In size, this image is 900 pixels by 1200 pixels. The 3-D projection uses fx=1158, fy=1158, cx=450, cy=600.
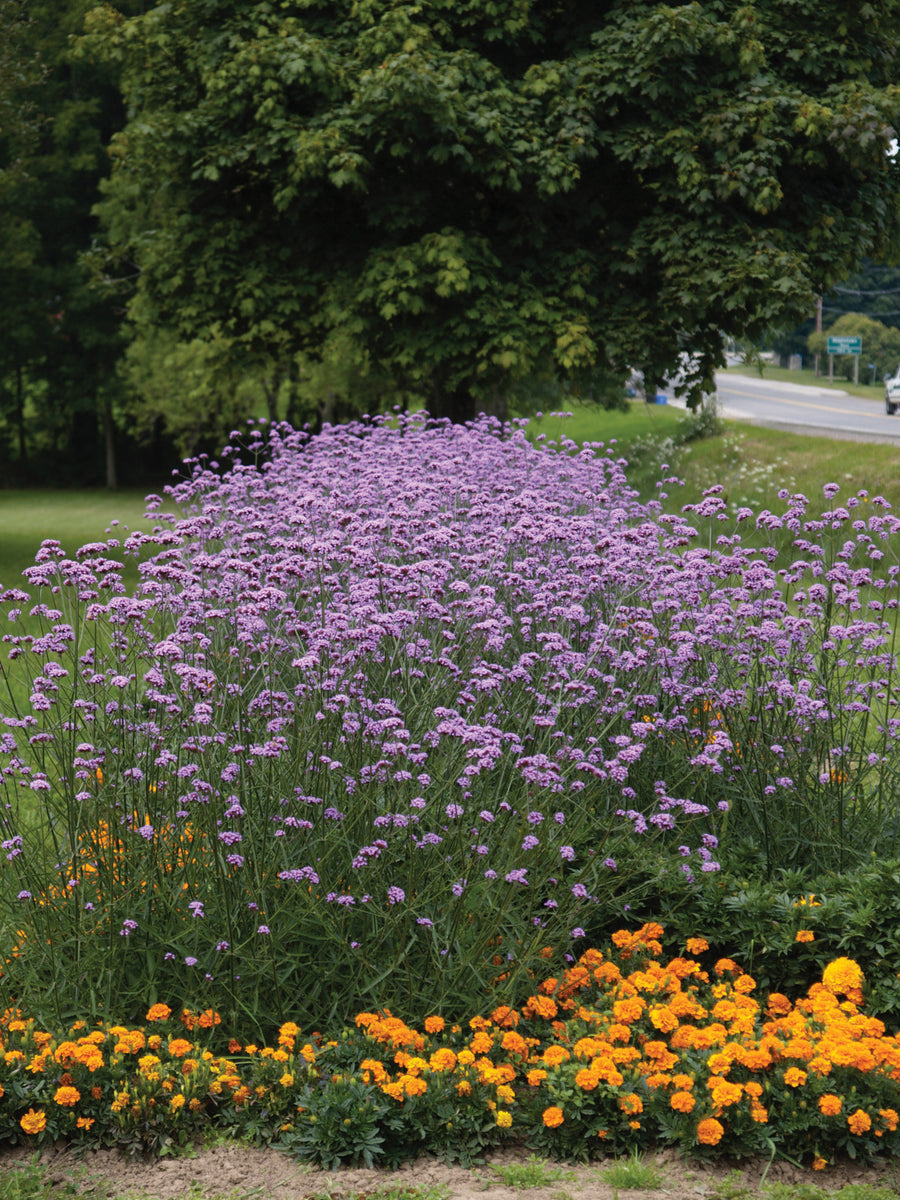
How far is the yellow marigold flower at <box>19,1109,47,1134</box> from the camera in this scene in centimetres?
371

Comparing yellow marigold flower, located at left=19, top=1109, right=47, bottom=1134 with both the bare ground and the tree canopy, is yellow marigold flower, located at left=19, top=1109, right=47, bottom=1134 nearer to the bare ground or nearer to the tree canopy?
the bare ground

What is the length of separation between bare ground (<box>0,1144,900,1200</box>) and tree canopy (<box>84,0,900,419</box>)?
11025 millimetres

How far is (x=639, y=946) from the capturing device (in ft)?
14.9

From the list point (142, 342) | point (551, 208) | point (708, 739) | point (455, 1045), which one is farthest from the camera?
point (142, 342)

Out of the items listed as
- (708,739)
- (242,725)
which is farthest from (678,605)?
(242,725)

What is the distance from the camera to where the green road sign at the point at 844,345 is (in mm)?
58781

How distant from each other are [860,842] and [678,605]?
1.39m

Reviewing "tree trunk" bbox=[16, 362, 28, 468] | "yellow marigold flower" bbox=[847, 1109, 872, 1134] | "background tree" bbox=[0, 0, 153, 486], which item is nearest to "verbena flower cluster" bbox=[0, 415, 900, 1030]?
"yellow marigold flower" bbox=[847, 1109, 872, 1134]

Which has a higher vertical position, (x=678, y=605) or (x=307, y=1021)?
(x=678, y=605)

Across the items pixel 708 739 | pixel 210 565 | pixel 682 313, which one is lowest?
pixel 708 739

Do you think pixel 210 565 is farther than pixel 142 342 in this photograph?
No

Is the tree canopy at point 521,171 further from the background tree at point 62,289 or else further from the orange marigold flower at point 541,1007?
the background tree at point 62,289

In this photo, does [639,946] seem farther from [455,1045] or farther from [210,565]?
[210,565]

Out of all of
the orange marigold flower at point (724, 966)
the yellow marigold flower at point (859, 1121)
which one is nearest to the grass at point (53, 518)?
the orange marigold flower at point (724, 966)
